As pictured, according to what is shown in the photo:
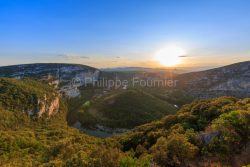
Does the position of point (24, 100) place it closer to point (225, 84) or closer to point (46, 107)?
point (46, 107)

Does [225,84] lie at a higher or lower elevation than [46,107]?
higher

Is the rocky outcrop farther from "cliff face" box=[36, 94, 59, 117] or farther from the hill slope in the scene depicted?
the hill slope

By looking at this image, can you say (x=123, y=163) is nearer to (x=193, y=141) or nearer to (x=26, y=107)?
(x=193, y=141)

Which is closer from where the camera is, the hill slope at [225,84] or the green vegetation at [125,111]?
the green vegetation at [125,111]

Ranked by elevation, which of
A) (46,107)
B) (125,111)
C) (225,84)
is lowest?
(125,111)

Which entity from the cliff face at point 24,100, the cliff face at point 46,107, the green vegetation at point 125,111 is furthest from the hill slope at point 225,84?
the cliff face at point 24,100

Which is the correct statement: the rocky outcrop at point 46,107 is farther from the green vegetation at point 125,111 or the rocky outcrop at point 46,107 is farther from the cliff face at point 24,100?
the green vegetation at point 125,111

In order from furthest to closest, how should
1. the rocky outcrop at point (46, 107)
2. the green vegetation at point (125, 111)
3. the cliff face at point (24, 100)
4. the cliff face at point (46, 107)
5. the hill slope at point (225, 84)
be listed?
1. the hill slope at point (225, 84)
2. the rocky outcrop at point (46, 107)
3. the cliff face at point (46, 107)
4. the green vegetation at point (125, 111)
5. the cliff face at point (24, 100)

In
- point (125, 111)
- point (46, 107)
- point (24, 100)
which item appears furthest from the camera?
point (125, 111)

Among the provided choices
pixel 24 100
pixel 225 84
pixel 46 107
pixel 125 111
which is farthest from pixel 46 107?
pixel 225 84

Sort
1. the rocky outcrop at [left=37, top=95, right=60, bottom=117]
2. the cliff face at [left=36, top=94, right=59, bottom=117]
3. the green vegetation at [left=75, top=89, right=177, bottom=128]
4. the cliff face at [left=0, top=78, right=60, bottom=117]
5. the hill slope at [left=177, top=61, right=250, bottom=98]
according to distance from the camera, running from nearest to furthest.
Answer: the cliff face at [left=0, top=78, right=60, bottom=117], the green vegetation at [left=75, top=89, right=177, bottom=128], the cliff face at [left=36, top=94, right=59, bottom=117], the rocky outcrop at [left=37, top=95, right=60, bottom=117], the hill slope at [left=177, top=61, right=250, bottom=98]

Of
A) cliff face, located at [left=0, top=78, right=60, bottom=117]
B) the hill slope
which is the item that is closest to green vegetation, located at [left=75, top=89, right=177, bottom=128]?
cliff face, located at [left=0, top=78, right=60, bottom=117]

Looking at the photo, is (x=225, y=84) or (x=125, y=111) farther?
(x=225, y=84)
